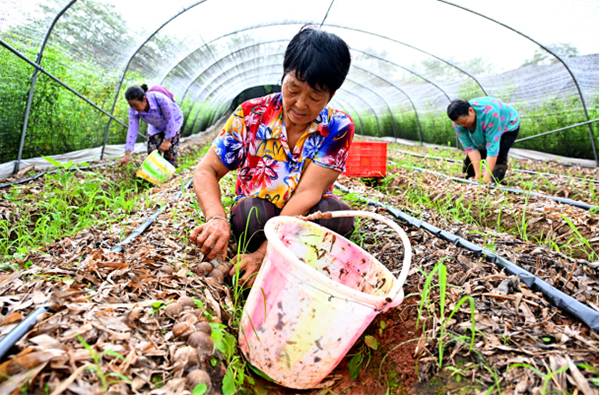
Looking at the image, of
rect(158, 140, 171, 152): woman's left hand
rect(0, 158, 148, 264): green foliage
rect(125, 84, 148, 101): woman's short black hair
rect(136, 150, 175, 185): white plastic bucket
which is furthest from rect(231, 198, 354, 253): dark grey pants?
rect(158, 140, 171, 152): woman's left hand

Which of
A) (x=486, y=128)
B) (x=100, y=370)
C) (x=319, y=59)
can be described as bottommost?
(x=100, y=370)

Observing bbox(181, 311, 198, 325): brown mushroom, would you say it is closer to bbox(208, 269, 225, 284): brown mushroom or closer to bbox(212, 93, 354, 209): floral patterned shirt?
bbox(208, 269, 225, 284): brown mushroom

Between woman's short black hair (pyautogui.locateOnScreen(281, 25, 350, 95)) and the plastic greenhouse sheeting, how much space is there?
295 cm

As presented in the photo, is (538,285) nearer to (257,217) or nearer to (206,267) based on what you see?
(257,217)

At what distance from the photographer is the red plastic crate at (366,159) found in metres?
3.95

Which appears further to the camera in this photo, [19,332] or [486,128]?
[486,128]

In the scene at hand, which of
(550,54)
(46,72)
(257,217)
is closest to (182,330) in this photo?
(257,217)

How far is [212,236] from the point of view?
141 centimetres

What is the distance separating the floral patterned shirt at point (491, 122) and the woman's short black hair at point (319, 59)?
3.09 m

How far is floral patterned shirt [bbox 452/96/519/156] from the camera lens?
3.82m

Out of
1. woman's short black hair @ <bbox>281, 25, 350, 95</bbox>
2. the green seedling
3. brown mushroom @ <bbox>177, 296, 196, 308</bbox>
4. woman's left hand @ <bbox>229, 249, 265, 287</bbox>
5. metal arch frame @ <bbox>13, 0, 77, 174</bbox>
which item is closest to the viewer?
the green seedling

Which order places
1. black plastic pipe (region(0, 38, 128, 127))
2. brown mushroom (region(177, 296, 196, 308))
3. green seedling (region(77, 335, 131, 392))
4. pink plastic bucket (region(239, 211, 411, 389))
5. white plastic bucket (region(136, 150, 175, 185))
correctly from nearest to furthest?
green seedling (region(77, 335, 131, 392)) < pink plastic bucket (region(239, 211, 411, 389)) < brown mushroom (region(177, 296, 196, 308)) < black plastic pipe (region(0, 38, 128, 127)) < white plastic bucket (region(136, 150, 175, 185))

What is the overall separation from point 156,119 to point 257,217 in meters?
3.54

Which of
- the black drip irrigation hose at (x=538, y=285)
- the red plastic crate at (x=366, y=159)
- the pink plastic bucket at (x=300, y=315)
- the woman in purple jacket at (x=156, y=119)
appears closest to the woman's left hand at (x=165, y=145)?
the woman in purple jacket at (x=156, y=119)
